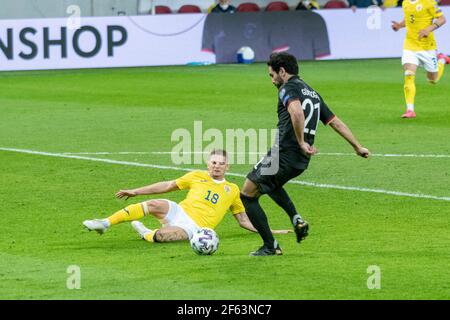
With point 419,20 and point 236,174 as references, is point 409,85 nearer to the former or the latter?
point 419,20

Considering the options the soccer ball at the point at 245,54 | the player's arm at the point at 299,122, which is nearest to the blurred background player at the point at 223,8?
the soccer ball at the point at 245,54

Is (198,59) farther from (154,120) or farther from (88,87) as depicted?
(154,120)

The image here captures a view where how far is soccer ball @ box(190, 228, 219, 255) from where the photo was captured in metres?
11.3

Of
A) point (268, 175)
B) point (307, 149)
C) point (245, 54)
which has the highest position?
point (245, 54)

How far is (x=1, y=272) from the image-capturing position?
10.7 meters

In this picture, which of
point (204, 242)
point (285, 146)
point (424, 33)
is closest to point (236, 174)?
point (285, 146)

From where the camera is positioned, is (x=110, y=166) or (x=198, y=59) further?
(x=198, y=59)

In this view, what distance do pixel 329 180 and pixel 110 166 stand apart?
3183mm

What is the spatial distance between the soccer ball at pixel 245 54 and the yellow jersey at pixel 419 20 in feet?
36.6

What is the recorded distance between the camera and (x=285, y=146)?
462 inches

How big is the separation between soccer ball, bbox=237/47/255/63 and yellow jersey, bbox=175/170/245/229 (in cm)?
2142

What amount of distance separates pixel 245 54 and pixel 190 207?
21.6m

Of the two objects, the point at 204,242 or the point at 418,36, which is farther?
the point at 418,36
